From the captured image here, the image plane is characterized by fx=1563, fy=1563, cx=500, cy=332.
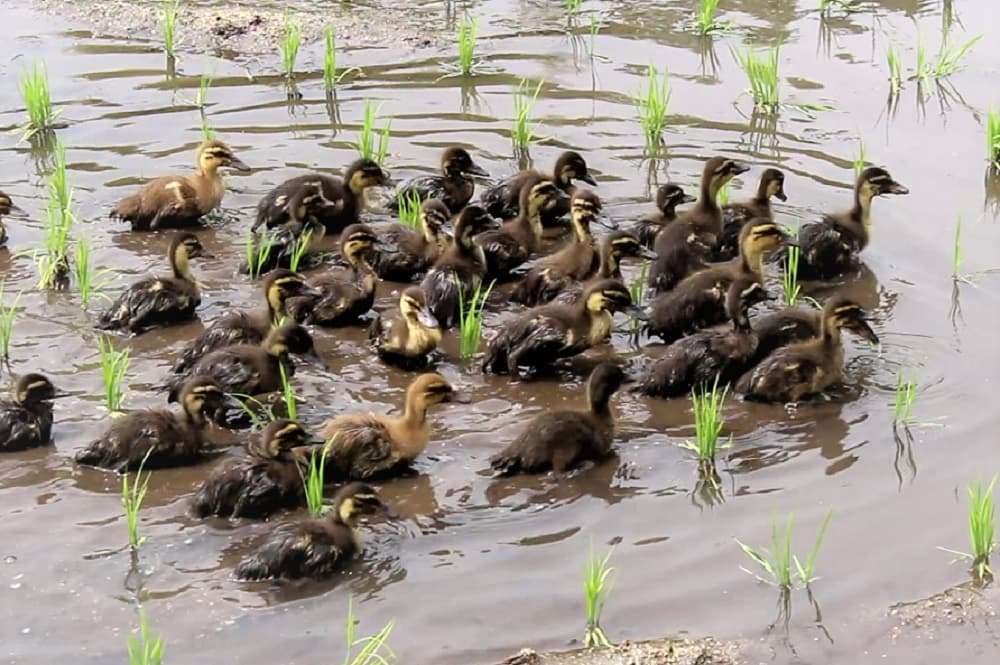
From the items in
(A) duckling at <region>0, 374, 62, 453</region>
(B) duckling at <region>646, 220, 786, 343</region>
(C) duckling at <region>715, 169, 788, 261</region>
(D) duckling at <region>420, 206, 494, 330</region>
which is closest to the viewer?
(A) duckling at <region>0, 374, 62, 453</region>

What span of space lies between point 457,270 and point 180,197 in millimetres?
1590

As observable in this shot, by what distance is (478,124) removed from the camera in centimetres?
875

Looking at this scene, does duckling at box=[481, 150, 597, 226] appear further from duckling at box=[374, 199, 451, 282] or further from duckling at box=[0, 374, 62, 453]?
duckling at box=[0, 374, 62, 453]

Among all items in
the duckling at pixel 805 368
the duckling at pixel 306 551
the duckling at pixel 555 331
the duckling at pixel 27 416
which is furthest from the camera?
the duckling at pixel 555 331

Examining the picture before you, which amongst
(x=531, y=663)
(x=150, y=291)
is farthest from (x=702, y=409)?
(x=150, y=291)

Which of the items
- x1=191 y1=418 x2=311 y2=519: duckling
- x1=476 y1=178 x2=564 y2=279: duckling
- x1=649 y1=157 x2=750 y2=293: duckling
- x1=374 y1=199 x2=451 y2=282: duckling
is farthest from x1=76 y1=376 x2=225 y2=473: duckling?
x1=649 y1=157 x2=750 y2=293: duckling

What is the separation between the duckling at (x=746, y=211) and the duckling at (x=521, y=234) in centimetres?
81

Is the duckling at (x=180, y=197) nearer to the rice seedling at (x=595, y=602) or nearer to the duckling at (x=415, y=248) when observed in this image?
the duckling at (x=415, y=248)

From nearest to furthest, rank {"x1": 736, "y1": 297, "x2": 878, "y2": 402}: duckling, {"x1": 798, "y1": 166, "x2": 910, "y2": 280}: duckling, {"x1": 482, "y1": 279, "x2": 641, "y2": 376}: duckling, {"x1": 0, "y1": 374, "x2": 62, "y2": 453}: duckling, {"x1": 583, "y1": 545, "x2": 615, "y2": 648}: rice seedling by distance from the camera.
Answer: {"x1": 583, "y1": 545, "x2": 615, "y2": 648}: rice seedling
{"x1": 0, "y1": 374, "x2": 62, "y2": 453}: duckling
{"x1": 736, "y1": 297, "x2": 878, "y2": 402}: duckling
{"x1": 482, "y1": 279, "x2": 641, "y2": 376}: duckling
{"x1": 798, "y1": 166, "x2": 910, "y2": 280}: duckling

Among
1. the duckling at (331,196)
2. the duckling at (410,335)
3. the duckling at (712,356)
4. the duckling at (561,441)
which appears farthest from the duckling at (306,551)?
the duckling at (331,196)

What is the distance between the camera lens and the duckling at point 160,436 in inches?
217

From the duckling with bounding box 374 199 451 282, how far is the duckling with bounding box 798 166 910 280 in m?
1.65

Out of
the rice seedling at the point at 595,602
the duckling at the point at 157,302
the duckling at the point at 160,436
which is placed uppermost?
the duckling at the point at 157,302

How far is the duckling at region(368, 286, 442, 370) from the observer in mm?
6336
